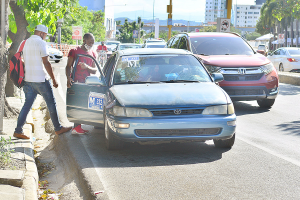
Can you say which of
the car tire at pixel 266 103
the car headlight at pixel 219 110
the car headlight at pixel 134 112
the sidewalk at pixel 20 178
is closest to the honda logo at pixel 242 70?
the car tire at pixel 266 103

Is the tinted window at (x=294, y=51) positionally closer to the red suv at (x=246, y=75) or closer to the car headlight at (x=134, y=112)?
the red suv at (x=246, y=75)

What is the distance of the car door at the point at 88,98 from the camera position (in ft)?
23.2

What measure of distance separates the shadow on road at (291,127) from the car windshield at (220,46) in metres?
2.88

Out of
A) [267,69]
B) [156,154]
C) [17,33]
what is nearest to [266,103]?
[267,69]

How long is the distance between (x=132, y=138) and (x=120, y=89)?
2.88 ft

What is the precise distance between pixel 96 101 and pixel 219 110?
1997 mm

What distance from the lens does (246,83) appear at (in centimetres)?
1057

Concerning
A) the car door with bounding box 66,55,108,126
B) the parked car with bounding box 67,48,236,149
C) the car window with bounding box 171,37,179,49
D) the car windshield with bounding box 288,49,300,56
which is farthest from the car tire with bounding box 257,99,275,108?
the car windshield with bounding box 288,49,300,56

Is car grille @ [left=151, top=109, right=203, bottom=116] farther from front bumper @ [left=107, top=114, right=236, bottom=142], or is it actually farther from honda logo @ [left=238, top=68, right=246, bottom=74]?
honda logo @ [left=238, top=68, right=246, bottom=74]

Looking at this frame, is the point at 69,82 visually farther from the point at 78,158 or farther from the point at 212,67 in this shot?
the point at 212,67

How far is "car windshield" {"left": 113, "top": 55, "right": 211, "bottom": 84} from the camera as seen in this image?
23.3 ft

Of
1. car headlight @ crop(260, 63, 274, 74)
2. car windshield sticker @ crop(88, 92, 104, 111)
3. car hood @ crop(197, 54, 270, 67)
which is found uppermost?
car hood @ crop(197, 54, 270, 67)

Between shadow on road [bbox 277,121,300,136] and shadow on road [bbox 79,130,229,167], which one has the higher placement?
shadow on road [bbox 79,130,229,167]

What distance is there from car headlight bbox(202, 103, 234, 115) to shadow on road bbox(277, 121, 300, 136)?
2453 mm
